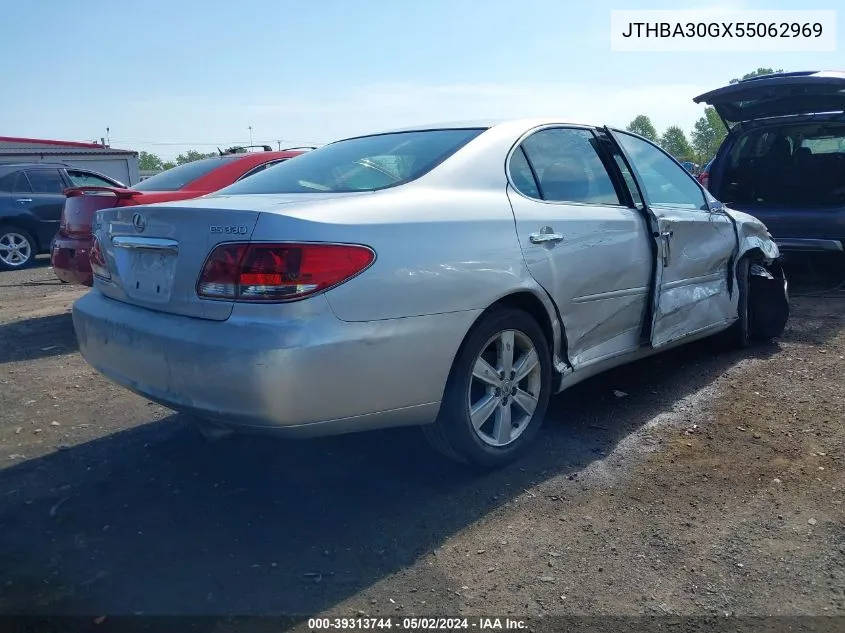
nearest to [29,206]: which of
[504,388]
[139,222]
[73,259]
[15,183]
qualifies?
[15,183]

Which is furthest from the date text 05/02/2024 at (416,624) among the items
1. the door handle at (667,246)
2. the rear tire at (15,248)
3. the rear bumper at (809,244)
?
the rear tire at (15,248)

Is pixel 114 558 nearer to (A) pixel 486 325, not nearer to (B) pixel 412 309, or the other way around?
(B) pixel 412 309

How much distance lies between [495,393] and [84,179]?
34.1ft

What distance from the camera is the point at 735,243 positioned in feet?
17.0

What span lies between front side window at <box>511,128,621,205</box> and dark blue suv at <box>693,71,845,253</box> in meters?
3.33

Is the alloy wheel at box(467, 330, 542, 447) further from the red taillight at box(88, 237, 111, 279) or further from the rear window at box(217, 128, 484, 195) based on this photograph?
the red taillight at box(88, 237, 111, 279)

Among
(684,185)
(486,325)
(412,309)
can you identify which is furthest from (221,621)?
(684,185)

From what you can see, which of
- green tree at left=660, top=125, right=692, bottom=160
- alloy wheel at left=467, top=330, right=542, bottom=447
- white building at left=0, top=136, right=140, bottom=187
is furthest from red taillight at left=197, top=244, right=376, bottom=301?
green tree at left=660, top=125, right=692, bottom=160

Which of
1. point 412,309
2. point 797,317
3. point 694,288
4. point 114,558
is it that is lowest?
point 797,317

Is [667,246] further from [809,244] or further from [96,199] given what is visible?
[96,199]

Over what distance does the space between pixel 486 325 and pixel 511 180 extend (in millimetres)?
736

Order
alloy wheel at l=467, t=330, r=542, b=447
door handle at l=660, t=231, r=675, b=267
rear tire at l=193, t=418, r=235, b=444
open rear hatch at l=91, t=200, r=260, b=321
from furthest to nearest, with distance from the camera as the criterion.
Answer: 1. door handle at l=660, t=231, r=675, b=267
2. alloy wheel at l=467, t=330, r=542, b=447
3. rear tire at l=193, t=418, r=235, b=444
4. open rear hatch at l=91, t=200, r=260, b=321

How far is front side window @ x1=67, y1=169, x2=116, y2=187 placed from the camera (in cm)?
1133

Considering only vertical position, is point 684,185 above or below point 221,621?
above
